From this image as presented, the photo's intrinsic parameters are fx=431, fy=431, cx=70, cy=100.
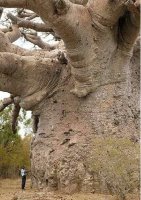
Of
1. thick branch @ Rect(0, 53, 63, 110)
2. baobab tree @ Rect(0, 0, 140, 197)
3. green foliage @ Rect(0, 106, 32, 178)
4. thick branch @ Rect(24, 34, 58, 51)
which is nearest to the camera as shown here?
baobab tree @ Rect(0, 0, 140, 197)

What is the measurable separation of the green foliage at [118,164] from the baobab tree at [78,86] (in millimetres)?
389

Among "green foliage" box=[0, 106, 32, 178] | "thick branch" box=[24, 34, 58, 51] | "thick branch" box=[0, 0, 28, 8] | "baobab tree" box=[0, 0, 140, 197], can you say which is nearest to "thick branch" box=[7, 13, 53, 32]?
"baobab tree" box=[0, 0, 140, 197]

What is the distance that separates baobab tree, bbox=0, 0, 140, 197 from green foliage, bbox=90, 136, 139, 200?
39 cm

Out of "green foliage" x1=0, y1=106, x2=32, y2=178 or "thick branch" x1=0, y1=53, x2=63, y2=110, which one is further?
"green foliage" x1=0, y1=106, x2=32, y2=178

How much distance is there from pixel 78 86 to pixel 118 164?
5.21 feet

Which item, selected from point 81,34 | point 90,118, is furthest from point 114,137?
point 81,34

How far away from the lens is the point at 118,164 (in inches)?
221

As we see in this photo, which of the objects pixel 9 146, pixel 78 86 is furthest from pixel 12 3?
pixel 9 146

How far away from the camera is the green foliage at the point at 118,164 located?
5637mm

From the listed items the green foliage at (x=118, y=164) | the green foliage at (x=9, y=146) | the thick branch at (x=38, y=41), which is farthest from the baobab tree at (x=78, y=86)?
the green foliage at (x=9, y=146)

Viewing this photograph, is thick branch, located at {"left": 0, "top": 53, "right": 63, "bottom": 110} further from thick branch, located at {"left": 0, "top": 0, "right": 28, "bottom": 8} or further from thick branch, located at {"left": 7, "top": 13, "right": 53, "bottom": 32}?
thick branch, located at {"left": 0, "top": 0, "right": 28, "bottom": 8}

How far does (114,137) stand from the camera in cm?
645

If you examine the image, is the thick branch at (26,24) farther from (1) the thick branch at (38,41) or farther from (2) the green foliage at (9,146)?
(2) the green foliage at (9,146)

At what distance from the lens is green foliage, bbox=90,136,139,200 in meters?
5.64
